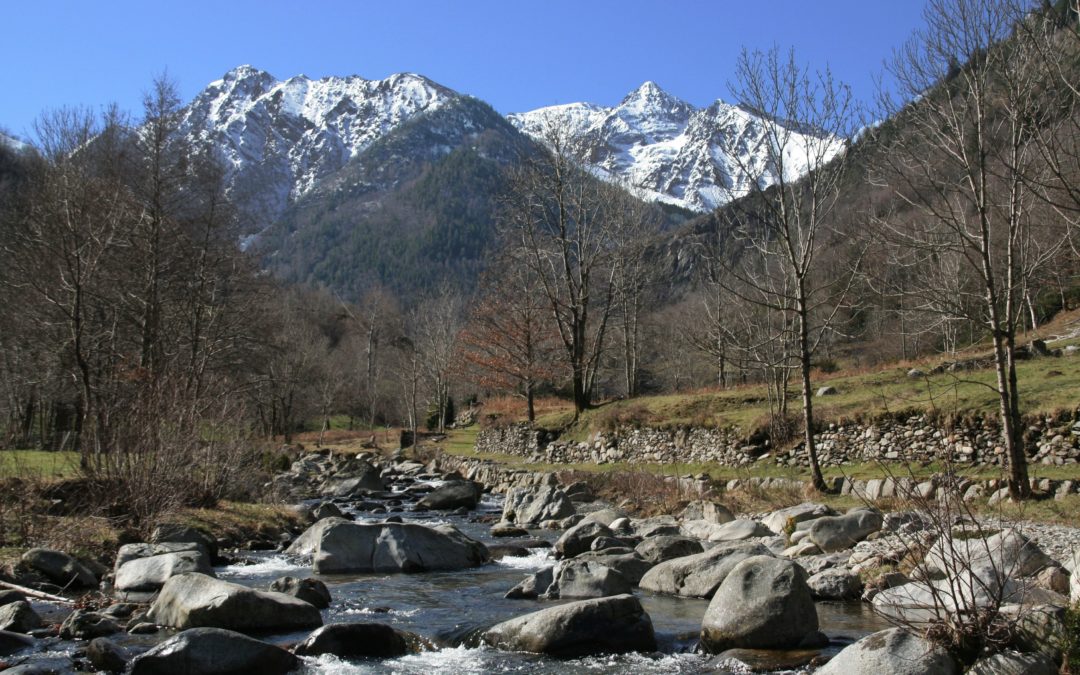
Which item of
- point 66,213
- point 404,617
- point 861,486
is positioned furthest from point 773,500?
point 66,213

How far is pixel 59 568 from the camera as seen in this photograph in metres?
10.8

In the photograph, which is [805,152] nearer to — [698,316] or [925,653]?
[925,653]

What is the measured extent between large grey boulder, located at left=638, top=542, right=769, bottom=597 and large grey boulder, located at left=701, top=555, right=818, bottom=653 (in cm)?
216

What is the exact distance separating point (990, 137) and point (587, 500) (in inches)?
478

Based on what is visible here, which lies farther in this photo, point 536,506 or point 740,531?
point 536,506

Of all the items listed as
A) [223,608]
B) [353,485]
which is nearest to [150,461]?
[223,608]

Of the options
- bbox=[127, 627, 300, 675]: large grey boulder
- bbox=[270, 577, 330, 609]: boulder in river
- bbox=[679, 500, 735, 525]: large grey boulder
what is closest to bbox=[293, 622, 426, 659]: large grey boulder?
bbox=[127, 627, 300, 675]: large grey boulder

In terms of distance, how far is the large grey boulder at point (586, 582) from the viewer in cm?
1045

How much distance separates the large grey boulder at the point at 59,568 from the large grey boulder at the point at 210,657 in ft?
14.5

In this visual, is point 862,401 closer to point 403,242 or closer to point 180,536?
point 180,536

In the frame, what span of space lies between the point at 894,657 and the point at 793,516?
824 cm

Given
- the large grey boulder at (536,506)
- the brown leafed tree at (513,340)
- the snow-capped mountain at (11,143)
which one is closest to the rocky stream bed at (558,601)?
the large grey boulder at (536,506)

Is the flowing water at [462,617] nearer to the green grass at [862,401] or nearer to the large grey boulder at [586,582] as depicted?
the large grey boulder at [586,582]

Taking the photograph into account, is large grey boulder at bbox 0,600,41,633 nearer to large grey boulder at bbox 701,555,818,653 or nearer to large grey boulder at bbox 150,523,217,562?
large grey boulder at bbox 150,523,217,562
